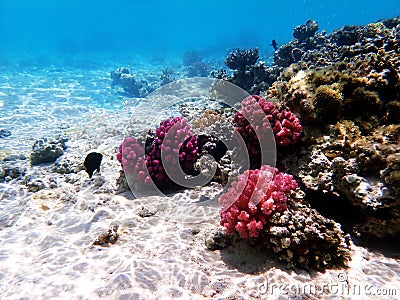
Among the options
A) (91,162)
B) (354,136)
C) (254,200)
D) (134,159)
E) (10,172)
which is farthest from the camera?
(10,172)

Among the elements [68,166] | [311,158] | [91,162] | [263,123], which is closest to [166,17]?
[68,166]

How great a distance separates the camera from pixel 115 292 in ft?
8.24

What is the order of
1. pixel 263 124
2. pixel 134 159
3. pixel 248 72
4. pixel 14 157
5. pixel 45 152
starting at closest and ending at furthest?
pixel 263 124 → pixel 134 159 → pixel 45 152 → pixel 14 157 → pixel 248 72

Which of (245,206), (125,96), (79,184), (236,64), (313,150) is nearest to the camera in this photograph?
(245,206)

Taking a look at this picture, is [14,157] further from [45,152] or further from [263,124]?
[263,124]

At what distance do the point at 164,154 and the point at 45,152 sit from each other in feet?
15.6

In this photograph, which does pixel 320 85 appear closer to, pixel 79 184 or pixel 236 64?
pixel 79 184

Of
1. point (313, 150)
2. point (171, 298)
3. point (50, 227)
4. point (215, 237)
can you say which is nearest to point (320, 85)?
point (313, 150)

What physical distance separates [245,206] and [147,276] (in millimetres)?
1432

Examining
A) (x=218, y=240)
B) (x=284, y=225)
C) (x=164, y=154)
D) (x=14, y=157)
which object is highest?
(x=164, y=154)

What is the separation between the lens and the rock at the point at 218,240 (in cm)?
343

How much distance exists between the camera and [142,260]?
121 inches

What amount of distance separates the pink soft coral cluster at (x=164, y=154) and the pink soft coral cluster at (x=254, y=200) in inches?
68.3

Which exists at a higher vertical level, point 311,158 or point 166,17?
point 166,17
